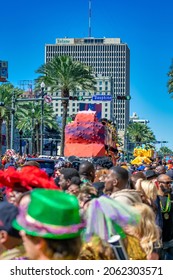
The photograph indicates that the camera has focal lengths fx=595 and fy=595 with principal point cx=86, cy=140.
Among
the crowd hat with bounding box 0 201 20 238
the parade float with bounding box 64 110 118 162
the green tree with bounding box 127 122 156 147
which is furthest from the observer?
the green tree with bounding box 127 122 156 147

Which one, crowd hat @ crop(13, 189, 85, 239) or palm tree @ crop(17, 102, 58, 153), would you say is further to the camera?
palm tree @ crop(17, 102, 58, 153)

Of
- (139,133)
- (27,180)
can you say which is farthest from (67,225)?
(139,133)

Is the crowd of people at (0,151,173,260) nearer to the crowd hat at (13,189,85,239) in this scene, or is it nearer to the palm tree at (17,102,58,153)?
the crowd hat at (13,189,85,239)

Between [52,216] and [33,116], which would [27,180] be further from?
[33,116]

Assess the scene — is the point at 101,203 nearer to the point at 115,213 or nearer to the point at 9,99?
the point at 115,213

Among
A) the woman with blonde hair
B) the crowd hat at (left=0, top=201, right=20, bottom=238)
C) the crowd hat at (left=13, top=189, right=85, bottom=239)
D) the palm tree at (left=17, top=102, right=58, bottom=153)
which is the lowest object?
the woman with blonde hair

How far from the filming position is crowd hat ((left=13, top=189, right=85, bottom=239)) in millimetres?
2883

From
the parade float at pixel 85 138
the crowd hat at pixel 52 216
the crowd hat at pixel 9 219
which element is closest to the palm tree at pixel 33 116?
the parade float at pixel 85 138

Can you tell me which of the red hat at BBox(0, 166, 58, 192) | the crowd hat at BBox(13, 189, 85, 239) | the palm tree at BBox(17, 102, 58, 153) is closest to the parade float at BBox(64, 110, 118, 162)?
the red hat at BBox(0, 166, 58, 192)

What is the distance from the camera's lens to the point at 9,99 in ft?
209

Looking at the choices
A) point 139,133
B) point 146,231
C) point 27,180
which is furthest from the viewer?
point 139,133

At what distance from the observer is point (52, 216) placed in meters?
2.89

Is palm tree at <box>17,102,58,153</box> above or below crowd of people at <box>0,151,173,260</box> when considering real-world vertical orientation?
above
